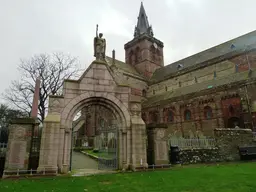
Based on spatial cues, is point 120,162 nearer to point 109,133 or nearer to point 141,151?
point 141,151

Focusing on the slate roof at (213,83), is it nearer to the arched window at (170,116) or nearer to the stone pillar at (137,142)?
the arched window at (170,116)

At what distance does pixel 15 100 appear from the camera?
→ 2512cm

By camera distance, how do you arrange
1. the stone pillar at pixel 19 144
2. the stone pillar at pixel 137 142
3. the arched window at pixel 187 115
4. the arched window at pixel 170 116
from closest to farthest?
the stone pillar at pixel 19 144
the stone pillar at pixel 137 142
the arched window at pixel 187 115
the arched window at pixel 170 116

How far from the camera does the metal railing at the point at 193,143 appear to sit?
12.6 m

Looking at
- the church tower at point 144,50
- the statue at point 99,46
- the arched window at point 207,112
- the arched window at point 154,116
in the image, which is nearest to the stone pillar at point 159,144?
the statue at point 99,46

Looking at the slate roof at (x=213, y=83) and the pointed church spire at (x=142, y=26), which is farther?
the pointed church spire at (x=142, y=26)

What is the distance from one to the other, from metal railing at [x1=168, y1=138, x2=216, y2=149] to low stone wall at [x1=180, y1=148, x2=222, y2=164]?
0.92ft

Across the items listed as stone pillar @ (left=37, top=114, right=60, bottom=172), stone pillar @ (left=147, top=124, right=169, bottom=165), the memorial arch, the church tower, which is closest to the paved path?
the memorial arch

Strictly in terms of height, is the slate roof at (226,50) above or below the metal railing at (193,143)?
above

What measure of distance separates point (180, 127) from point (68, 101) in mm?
→ 22497

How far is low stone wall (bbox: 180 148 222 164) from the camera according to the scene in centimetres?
1245

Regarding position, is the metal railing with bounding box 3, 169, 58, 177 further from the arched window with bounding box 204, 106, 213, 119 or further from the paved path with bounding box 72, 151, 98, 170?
the arched window with bounding box 204, 106, 213, 119

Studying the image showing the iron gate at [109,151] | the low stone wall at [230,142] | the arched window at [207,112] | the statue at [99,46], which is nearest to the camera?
the iron gate at [109,151]

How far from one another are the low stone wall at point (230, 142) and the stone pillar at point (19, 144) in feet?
41.4
